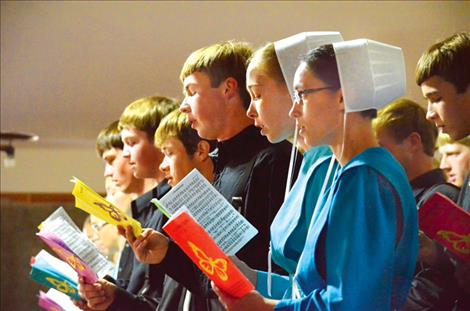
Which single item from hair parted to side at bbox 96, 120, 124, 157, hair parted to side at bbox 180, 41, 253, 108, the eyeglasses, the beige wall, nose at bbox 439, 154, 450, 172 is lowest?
the beige wall

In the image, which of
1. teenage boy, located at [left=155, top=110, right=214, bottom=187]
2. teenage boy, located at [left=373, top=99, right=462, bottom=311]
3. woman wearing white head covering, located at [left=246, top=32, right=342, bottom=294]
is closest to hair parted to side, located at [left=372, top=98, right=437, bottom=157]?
teenage boy, located at [left=373, top=99, right=462, bottom=311]

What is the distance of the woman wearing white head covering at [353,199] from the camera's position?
1.62m

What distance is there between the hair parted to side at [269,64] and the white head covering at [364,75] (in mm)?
374

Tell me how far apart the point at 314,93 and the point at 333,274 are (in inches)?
13.9

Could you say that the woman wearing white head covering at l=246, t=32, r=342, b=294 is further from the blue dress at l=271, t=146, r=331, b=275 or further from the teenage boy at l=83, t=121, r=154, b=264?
the teenage boy at l=83, t=121, r=154, b=264

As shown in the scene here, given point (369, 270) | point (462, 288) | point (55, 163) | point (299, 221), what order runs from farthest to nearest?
1. point (55, 163)
2. point (462, 288)
3. point (299, 221)
4. point (369, 270)

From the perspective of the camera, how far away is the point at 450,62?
209 centimetres

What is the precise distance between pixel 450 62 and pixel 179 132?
0.99 metres

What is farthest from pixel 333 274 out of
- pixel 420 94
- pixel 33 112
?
pixel 33 112

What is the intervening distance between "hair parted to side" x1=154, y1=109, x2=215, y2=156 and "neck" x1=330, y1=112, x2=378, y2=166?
1100 millimetres

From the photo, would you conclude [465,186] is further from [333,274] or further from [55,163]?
[55,163]

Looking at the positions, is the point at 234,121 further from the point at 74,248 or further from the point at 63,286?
the point at 63,286

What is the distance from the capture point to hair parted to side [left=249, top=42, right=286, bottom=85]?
83.2 inches

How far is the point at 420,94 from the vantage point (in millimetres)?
2238
